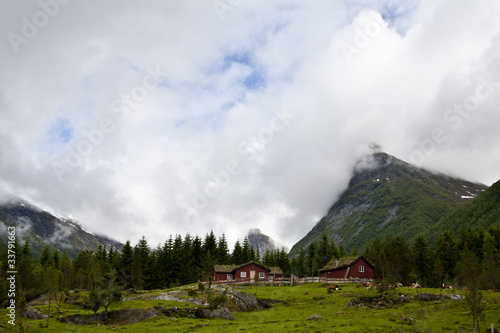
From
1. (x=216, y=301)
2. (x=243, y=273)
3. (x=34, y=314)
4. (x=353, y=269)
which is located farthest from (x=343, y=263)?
(x=34, y=314)

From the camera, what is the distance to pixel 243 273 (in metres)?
102

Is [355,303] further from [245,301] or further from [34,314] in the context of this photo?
[34,314]

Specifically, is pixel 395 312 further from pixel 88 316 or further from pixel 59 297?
pixel 59 297

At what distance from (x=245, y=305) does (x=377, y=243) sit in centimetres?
8302

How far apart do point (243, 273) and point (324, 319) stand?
54.9m

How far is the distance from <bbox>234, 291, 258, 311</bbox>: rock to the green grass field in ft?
8.93

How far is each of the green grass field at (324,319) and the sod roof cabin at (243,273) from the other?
32.0 m

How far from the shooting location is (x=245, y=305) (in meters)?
66.6

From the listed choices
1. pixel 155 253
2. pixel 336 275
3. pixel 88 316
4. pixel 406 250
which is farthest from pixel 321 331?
pixel 155 253

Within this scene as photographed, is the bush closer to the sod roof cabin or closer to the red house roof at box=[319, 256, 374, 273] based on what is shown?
the sod roof cabin

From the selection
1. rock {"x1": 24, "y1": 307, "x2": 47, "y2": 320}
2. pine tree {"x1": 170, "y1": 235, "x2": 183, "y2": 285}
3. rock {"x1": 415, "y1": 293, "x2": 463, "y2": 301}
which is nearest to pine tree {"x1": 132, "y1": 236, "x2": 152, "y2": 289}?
pine tree {"x1": 170, "y1": 235, "x2": 183, "y2": 285}

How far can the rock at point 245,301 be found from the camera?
66000 mm

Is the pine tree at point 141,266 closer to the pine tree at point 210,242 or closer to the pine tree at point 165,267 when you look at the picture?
the pine tree at point 165,267

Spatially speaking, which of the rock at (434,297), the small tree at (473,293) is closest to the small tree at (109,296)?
the rock at (434,297)
